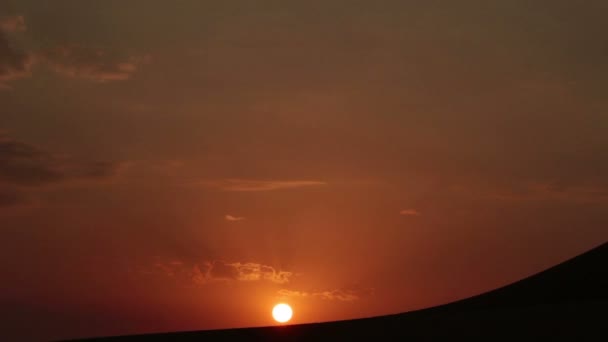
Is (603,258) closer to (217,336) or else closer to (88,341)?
(217,336)

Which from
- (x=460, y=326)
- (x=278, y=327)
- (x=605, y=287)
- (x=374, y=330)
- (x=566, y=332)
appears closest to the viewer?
(x=566, y=332)

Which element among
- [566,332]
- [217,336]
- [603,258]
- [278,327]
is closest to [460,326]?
[566,332]

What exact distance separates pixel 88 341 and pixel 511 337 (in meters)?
11.7

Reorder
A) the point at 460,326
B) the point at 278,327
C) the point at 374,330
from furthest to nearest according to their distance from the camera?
the point at 278,327, the point at 374,330, the point at 460,326

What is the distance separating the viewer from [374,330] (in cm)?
1964

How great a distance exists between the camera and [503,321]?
17.6m

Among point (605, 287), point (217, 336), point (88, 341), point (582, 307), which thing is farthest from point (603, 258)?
point (88, 341)

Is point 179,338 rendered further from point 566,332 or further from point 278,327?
point 566,332

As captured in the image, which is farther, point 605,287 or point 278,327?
point 605,287

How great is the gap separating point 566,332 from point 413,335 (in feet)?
Answer: 11.6

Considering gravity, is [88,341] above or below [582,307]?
above

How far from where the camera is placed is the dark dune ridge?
55.3ft

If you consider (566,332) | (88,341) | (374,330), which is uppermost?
(88,341)

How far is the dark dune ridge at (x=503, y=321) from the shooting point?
16844 millimetres
